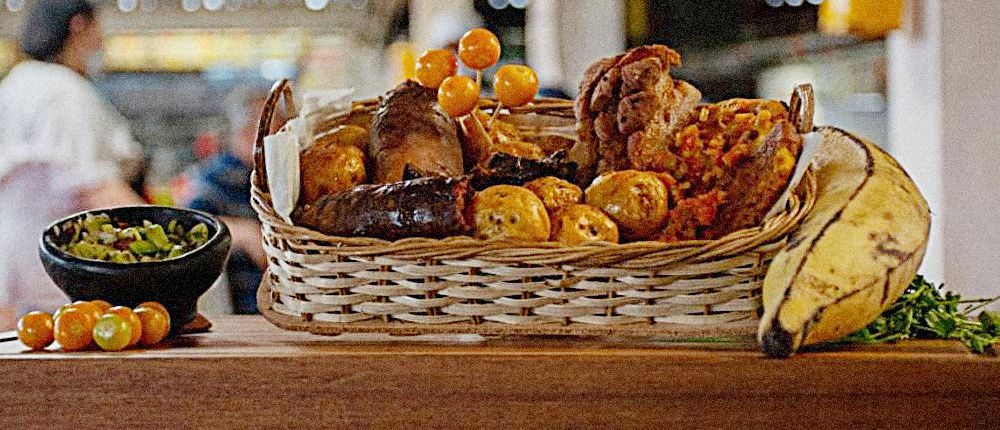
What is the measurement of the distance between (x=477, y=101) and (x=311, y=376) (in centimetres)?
51

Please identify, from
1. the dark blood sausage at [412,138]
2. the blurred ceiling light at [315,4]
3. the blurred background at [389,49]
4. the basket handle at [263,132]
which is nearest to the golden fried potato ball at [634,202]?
the dark blood sausage at [412,138]

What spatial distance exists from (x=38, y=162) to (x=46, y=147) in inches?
2.2

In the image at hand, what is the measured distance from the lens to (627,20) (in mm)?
6945

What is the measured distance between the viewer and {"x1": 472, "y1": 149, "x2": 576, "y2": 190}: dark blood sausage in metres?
1.57

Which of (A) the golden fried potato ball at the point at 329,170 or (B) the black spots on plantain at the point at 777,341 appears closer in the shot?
(B) the black spots on plantain at the point at 777,341

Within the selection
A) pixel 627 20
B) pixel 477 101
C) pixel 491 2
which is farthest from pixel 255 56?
pixel 477 101

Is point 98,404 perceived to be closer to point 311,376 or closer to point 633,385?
point 311,376

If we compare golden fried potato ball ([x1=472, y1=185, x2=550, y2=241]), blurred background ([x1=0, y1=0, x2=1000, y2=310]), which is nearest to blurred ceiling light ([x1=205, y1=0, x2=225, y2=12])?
blurred background ([x1=0, y1=0, x2=1000, y2=310])

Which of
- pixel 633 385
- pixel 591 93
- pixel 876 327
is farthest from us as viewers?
pixel 591 93

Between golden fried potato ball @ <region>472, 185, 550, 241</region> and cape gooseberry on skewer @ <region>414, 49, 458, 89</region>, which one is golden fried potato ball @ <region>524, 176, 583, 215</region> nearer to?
golden fried potato ball @ <region>472, 185, 550, 241</region>

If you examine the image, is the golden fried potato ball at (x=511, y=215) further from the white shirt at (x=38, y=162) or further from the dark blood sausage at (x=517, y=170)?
the white shirt at (x=38, y=162)

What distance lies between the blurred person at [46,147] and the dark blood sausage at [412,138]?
75.6 inches

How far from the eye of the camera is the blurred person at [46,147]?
3.40m

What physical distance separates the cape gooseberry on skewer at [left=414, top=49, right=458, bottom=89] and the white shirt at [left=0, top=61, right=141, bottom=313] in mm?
1956
